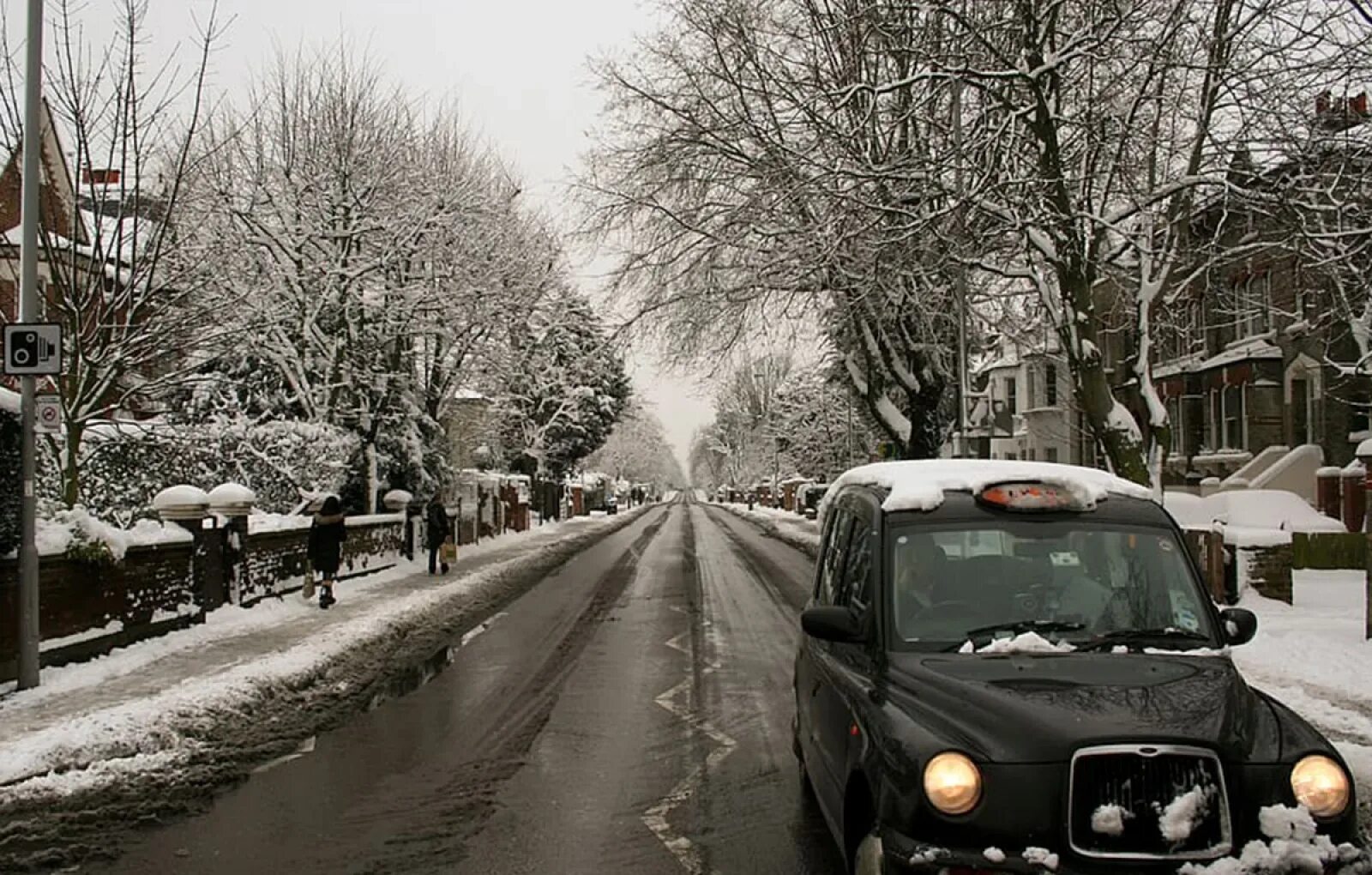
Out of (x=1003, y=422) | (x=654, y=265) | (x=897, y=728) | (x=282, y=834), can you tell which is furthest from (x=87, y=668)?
(x=1003, y=422)

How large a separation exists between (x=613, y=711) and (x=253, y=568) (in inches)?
377

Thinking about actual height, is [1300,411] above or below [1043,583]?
above

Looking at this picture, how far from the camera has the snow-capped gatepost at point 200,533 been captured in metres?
15.7

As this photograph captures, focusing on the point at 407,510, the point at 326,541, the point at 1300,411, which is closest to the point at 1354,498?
the point at 1300,411

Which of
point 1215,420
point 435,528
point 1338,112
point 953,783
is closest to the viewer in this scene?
point 953,783

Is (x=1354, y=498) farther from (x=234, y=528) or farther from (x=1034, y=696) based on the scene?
(x=1034, y=696)

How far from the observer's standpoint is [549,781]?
25.6ft

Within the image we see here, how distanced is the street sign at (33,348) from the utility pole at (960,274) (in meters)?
10.5

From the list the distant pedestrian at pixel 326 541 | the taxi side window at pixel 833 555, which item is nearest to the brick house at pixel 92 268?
the distant pedestrian at pixel 326 541

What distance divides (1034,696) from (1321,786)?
975 mm

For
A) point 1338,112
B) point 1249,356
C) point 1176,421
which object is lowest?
point 1176,421

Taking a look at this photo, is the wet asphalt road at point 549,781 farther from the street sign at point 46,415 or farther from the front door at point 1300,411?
the front door at point 1300,411

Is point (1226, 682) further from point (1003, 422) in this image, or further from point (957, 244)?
point (1003, 422)

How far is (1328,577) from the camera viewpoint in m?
20.8
